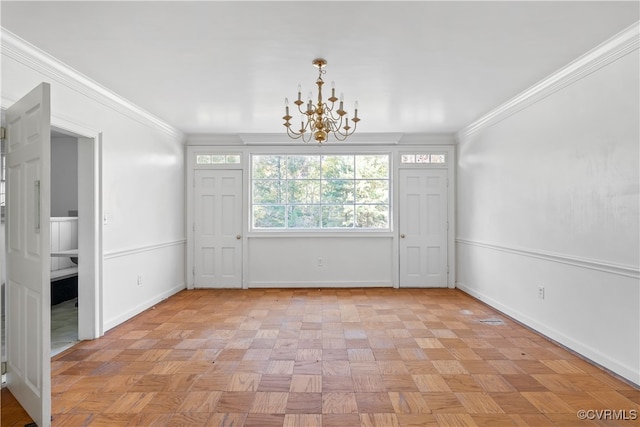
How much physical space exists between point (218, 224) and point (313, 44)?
13.0 ft

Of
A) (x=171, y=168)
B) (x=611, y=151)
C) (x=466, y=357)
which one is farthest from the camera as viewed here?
(x=171, y=168)

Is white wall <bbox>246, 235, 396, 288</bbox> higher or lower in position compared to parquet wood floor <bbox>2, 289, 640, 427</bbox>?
higher

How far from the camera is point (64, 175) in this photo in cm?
612

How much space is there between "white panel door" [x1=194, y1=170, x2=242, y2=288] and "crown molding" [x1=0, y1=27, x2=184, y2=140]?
147 cm

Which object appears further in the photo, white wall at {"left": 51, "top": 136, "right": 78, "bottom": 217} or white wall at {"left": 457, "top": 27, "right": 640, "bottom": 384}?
white wall at {"left": 51, "top": 136, "right": 78, "bottom": 217}

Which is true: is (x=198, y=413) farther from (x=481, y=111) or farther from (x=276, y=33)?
(x=481, y=111)

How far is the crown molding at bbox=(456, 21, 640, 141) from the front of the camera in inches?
109

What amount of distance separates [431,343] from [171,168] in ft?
13.8

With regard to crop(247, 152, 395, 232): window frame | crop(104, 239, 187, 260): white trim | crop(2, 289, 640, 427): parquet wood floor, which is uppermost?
crop(247, 152, 395, 232): window frame

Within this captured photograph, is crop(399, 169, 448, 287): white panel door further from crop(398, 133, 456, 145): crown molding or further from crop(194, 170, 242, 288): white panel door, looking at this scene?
crop(194, 170, 242, 288): white panel door

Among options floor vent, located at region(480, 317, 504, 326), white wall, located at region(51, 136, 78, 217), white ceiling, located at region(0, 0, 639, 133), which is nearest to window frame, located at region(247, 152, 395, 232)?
white ceiling, located at region(0, 0, 639, 133)

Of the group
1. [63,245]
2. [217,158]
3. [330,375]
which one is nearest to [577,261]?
[330,375]

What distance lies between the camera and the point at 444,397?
8.46 feet

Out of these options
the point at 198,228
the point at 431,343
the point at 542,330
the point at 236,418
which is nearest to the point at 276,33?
the point at 236,418
